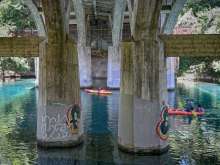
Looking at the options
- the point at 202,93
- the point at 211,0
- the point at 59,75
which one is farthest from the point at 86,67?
the point at 59,75

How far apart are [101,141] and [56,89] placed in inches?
184

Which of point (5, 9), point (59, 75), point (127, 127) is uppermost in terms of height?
point (5, 9)

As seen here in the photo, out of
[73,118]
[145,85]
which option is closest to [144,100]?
[145,85]

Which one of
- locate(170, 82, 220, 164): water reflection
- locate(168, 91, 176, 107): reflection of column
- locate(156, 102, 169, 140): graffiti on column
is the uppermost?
locate(156, 102, 169, 140): graffiti on column

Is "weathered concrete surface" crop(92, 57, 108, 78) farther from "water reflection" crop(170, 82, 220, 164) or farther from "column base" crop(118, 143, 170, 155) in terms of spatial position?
"column base" crop(118, 143, 170, 155)

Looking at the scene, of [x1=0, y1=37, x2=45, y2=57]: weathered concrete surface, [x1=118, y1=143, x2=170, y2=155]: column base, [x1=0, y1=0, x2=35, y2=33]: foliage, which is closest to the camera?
[x1=118, y1=143, x2=170, y2=155]: column base

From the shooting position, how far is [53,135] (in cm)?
2606

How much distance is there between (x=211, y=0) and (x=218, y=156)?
50.2 m

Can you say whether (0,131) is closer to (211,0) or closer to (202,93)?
(202,93)

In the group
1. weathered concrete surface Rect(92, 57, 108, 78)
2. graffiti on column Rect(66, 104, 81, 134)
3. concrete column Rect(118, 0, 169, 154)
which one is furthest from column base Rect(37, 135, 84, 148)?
weathered concrete surface Rect(92, 57, 108, 78)

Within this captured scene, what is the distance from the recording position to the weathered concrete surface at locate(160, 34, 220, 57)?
25.1 meters

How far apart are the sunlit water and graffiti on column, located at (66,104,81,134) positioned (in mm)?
1154

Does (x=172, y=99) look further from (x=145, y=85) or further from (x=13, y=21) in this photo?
(x=13, y=21)

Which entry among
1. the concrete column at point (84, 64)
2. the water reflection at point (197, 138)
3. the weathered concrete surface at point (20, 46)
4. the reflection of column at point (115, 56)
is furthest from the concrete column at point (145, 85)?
the concrete column at point (84, 64)
